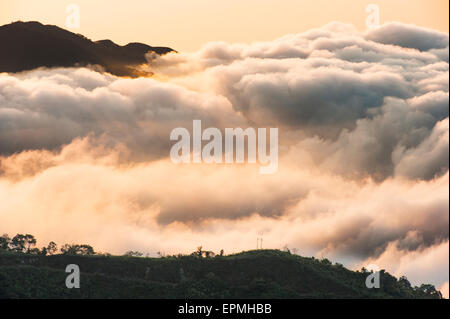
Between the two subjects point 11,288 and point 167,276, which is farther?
point 167,276

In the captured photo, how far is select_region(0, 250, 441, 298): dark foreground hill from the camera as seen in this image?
13138 centimetres

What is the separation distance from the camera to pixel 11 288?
5015 inches

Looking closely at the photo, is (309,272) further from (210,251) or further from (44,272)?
(44,272)

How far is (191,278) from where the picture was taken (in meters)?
138

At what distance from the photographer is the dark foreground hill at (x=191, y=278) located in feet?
431
